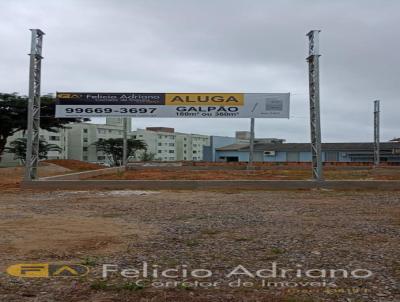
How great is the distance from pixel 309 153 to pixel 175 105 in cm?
5873

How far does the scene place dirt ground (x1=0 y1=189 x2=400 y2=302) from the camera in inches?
206

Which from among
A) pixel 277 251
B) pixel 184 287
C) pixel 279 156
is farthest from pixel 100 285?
pixel 279 156

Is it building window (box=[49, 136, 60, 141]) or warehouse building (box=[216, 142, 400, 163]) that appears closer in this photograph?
warehouse building (box=[216, 142, 400, 163])

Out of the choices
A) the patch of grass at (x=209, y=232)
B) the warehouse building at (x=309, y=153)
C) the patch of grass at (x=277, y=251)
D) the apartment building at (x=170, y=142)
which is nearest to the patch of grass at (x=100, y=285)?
the patch of grass at (x=277, y=251)

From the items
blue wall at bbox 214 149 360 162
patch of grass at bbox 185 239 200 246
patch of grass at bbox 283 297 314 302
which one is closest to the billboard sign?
patch of grass at bbox 185 239 200 246

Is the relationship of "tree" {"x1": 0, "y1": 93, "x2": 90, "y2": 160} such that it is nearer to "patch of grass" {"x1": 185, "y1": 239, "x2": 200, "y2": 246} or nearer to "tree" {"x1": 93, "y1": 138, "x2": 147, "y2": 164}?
"patch of grass" {"x1": 185, "y1": 239, "x2": 200, "y2": 246}

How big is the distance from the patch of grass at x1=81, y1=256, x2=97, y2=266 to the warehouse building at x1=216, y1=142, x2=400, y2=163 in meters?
73.6

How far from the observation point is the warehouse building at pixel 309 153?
76875mm

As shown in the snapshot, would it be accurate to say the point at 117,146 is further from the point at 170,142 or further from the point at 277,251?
the point at 277,251

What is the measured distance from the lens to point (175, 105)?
1094 inches

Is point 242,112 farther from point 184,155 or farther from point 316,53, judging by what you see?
point 184,155

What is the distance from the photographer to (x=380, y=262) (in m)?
6.52

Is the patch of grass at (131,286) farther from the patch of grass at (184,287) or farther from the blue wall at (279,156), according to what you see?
the blue wall at (279,156)

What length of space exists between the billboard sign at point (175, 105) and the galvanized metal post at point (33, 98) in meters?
7.20
